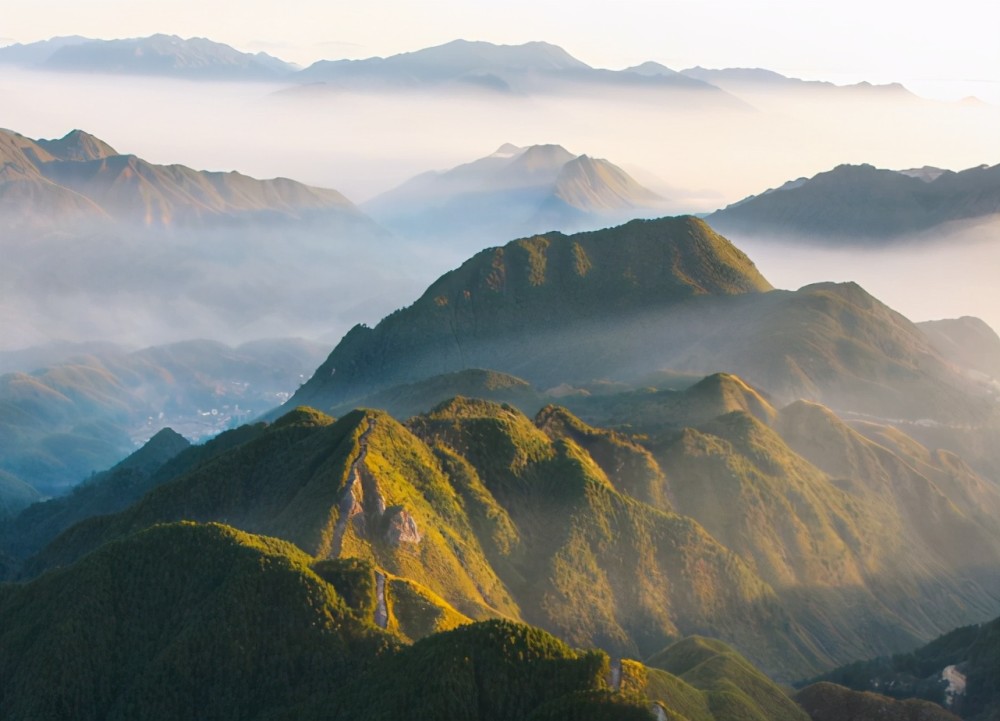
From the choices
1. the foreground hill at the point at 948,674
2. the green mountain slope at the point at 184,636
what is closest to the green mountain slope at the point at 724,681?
the foreground hill at the point at 948,674

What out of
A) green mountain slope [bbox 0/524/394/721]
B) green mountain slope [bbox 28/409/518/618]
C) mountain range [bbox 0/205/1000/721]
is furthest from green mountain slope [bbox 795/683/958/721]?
green mountain slope [bbox 0/524/394/721]

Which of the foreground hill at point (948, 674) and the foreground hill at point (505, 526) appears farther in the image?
the foreground hill at point (948, 674)

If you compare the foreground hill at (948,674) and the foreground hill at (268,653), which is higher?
the foreground hill at (268,653)

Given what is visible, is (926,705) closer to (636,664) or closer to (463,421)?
(636,664)

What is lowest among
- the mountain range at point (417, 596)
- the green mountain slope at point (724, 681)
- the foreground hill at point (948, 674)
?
the foreground hill at point (948, 674)

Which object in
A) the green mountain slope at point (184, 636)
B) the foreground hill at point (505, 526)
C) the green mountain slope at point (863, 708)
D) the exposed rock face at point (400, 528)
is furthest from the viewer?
the foreground hill at point (505, 526)

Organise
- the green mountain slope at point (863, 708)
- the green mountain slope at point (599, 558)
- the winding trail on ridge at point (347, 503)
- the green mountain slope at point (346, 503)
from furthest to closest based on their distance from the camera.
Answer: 1. the green mountain slope at point (599, 558)
2. the green mountain slope at point (346, 503)
3. the green mountain slope at point (863, 708)
4. the winding trail on ridge at point (347, 503)

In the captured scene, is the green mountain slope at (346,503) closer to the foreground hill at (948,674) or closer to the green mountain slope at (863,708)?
the green mountain slope at (863,708)

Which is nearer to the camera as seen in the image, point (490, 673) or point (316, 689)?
point (490, 673)

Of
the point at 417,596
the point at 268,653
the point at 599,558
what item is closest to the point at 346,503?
the point at 417,596

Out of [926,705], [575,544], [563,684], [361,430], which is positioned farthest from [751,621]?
[563,684]

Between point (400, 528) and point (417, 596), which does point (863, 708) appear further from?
point (400, 528)
